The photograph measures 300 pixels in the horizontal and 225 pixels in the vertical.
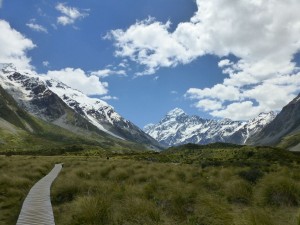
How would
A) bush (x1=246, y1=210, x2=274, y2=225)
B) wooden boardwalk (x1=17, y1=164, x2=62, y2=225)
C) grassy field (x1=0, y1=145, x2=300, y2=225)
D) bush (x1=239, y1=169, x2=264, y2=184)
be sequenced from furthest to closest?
bush (x1=239, y1=169, x2=264, y2=184) < wooden boardwalk (x1=17, y1=164, x2=62, y2=225) < grassy field (x1=0, y1=145, x2=300, y2=225) < bush (x1=246, y1=210, x2=274, y2=225)

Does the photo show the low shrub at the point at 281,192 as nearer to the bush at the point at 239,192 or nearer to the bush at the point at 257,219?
the bush at the point at 239,192

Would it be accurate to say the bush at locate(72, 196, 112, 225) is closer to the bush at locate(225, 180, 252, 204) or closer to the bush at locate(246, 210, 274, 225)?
the bush at locate(246, 210, 274, 225)

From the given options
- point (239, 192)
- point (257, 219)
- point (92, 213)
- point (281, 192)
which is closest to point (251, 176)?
point (239, 192)

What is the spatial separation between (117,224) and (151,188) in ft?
21.8

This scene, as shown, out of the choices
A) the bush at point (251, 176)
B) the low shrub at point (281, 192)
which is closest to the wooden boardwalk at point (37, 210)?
the low shrub at point (281, 192)

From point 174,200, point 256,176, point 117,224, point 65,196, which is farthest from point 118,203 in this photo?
point 256,176

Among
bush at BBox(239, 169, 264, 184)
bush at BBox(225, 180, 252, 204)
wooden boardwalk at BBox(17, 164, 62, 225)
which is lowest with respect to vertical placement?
wooden boardwalk at BBox(17, 164, 62, 225)

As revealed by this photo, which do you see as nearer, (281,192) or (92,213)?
(92,213)

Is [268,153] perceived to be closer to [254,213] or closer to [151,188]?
[151,188]

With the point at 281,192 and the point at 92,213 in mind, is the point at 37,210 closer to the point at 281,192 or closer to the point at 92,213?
the point at 92,213

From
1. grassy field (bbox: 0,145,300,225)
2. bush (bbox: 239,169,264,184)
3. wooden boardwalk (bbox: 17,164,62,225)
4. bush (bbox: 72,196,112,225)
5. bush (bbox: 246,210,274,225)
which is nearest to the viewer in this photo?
bush (bbox: 246,210,274,225)

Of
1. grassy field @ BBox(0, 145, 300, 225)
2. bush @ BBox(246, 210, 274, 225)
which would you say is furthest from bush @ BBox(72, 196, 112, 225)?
bush @ BBox(246, 210, 274, 225)

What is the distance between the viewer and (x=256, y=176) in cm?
2281

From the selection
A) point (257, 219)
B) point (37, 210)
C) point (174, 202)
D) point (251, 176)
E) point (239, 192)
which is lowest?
point (37, 210)
